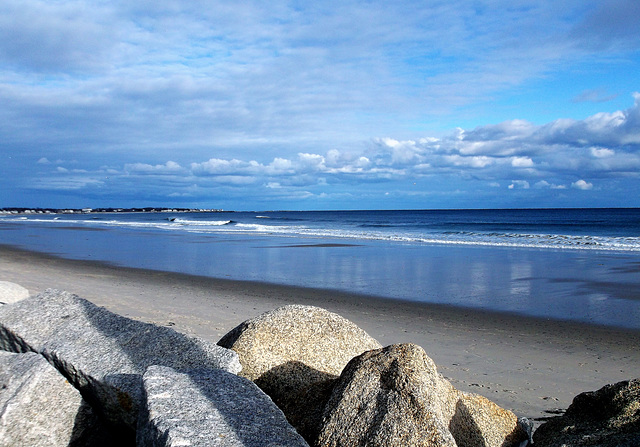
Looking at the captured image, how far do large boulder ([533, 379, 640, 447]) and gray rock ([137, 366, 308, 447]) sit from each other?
186 cm

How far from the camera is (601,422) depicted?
3.54 metres

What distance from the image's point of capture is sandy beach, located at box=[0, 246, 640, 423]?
666 cm

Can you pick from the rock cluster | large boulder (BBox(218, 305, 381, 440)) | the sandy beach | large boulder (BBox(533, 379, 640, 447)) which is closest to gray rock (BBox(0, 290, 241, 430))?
the rock cluster

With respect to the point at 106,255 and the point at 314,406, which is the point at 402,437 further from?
the point at 106,255

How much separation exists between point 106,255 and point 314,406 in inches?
887

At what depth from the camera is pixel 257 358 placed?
4.83 meters

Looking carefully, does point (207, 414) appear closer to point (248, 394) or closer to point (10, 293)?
point (248, 394)

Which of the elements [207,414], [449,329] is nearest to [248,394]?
[207,414]

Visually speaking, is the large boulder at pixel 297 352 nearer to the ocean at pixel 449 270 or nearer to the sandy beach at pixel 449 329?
the sandy beach at pixel 449 329

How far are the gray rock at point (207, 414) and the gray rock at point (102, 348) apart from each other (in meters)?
0.38

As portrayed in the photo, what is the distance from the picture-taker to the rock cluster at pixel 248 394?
3299mm

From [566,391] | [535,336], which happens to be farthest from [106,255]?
[566,391]

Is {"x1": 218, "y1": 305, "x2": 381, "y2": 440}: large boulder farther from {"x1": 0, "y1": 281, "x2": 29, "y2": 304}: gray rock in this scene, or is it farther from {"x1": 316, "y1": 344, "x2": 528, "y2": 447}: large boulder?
{"x1": 0, "y1": 281, "x2": 29, "y2": 304}: gray rock

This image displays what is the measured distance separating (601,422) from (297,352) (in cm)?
262
